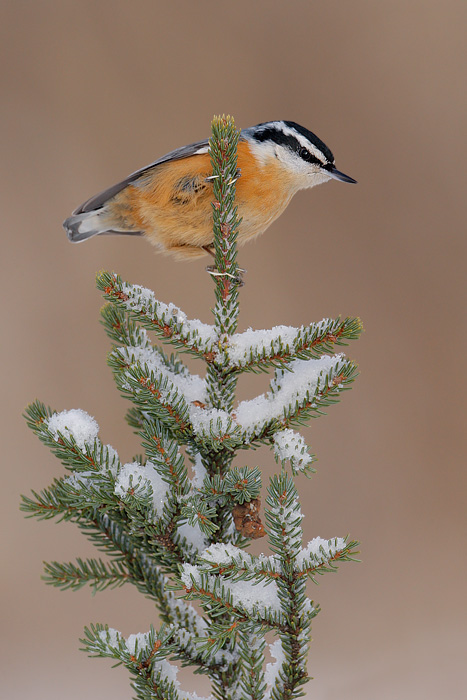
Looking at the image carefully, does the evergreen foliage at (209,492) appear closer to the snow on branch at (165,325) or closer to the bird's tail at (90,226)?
the snow on branch at (165,325)

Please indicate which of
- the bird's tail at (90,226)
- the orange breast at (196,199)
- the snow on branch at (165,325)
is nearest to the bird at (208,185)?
the orange breast at (196,199)

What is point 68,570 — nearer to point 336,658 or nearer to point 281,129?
point 281,129

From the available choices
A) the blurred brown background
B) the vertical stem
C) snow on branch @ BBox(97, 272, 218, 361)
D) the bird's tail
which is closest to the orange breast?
the bird's tail

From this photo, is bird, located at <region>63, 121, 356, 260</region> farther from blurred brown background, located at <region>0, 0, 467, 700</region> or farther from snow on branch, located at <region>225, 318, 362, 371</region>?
blurred brown background, located at <region>0, 0, 467, 700</region>

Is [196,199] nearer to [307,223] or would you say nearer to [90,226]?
[90,226]

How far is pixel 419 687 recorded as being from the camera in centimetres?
220

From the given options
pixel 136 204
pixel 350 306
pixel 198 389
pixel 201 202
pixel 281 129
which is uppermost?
pixel 350 306

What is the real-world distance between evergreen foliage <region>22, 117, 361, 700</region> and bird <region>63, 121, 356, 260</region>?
1.49 feet

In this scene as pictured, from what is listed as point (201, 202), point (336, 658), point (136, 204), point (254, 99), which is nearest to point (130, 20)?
point (254, 99)

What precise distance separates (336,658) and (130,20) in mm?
2795

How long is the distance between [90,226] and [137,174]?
1.07 ft

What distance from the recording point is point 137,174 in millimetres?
1729

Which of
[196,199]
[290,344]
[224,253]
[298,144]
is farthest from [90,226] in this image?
[290,344]

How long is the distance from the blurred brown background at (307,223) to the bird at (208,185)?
1.02m
